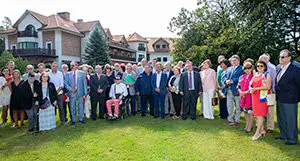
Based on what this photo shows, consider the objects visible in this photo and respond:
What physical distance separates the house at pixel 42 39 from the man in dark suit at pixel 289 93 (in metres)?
26.8

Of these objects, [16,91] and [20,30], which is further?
[20,30]

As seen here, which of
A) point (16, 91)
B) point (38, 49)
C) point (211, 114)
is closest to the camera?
point (16, 91)

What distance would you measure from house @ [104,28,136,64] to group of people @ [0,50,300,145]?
102ft

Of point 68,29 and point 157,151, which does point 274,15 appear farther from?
point 68,29

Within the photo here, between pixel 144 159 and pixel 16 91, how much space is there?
452 centimetres

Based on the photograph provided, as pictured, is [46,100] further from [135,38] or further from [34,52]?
[135,38]

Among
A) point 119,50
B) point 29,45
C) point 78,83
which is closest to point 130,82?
point 78,83

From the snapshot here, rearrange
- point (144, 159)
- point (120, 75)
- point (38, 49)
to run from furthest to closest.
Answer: point (38, 49)
point (120, 75)
point (144, 159)

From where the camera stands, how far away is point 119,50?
4203cm

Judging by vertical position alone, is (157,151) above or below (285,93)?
below

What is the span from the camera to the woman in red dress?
4.74 meters

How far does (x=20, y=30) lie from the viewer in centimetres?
2906

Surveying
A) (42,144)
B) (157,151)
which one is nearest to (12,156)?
(42,144)

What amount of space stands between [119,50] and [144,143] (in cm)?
3842
